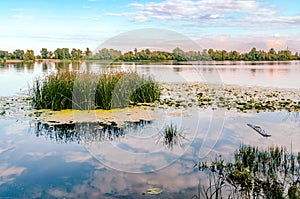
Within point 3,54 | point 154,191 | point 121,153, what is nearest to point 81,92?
point 121,153

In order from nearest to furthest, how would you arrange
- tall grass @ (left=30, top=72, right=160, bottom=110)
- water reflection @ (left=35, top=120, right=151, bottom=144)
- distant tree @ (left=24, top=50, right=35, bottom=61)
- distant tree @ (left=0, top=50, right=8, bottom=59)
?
1. water reflection @ (left=35, top=120, right=151, bottom=144)
2. tall grass @ (left=30, top=72, right=160, bottom=110)
3. distant tree @ (left=0, top=50, right=8, bottom=59)
4. distant tree @ (left=24, top=50, right=35, bottom=61)

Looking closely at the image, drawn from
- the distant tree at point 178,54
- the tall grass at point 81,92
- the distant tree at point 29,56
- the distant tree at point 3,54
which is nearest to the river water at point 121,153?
the tall grass at point 81,92

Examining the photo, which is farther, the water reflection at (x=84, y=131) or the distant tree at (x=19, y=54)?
the distant tree at (x=19, y=54)

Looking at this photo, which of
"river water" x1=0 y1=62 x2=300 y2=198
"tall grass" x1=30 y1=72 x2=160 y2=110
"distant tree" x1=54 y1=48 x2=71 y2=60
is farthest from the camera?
"distant tree" x1=54 y1=48 x2=71 y2=60

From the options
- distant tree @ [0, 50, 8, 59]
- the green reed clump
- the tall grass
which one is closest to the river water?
the green reed clump

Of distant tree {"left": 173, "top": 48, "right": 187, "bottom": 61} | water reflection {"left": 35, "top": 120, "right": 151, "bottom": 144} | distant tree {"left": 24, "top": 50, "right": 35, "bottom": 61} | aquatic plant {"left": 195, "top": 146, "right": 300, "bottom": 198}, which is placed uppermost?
distant tree {"left": 24, "top": 50, "right": 35, "bottom": 61}

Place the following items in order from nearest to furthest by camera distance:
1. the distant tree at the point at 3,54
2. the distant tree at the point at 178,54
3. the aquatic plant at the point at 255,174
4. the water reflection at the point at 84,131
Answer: the aquatic plant at the point at 255,174, the water reflection at the point at 84,131, the distant tree at the point at 178,54, the distant tree at the point at 3,54

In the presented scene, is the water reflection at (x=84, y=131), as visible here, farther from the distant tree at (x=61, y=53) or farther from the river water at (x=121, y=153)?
the distant tree at (x=61, y=53)

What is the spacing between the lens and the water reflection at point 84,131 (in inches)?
251

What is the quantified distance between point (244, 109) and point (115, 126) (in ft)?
15.0

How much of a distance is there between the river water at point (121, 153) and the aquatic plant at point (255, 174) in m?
0.25

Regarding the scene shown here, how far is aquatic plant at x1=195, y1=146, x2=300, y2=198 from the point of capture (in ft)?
12.5

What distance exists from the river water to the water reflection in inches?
0.8

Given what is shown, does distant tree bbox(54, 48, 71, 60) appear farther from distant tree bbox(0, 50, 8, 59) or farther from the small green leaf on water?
the small green leaf on water
